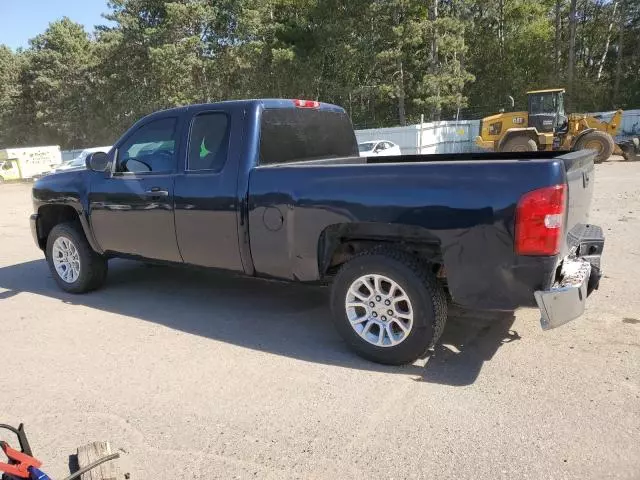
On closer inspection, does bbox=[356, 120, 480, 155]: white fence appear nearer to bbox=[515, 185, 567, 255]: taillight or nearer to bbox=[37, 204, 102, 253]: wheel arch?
bbox=[37, 204, 102, 253]: wheel arch

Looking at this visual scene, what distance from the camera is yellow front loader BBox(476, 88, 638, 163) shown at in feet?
64.6

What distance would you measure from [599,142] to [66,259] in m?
19.1

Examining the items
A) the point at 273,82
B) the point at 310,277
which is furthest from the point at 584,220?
the point at 273,82

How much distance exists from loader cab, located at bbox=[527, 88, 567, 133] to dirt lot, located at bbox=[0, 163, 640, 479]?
15932mm

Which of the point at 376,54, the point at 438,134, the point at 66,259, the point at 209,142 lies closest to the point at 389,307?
the point at 209,142

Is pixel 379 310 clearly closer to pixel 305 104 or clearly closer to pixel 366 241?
pixel 366 241

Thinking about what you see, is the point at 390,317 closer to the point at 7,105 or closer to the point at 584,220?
the point at 584,220

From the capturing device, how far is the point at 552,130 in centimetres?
2009

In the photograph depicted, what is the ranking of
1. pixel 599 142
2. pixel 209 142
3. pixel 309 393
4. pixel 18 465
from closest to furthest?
pixel 18 465 < pixel 309 393 < pixel 209 142 < pixel 599 142

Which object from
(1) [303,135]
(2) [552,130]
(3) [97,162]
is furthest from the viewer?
(2) [552,130]

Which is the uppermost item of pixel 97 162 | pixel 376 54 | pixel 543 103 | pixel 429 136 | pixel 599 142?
pixel 376 54

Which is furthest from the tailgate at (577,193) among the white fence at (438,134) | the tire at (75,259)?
the white fence at (438,134)

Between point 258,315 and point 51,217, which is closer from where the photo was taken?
point 258,315

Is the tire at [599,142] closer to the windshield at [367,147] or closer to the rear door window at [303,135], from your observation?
the windshield at [367,147]
